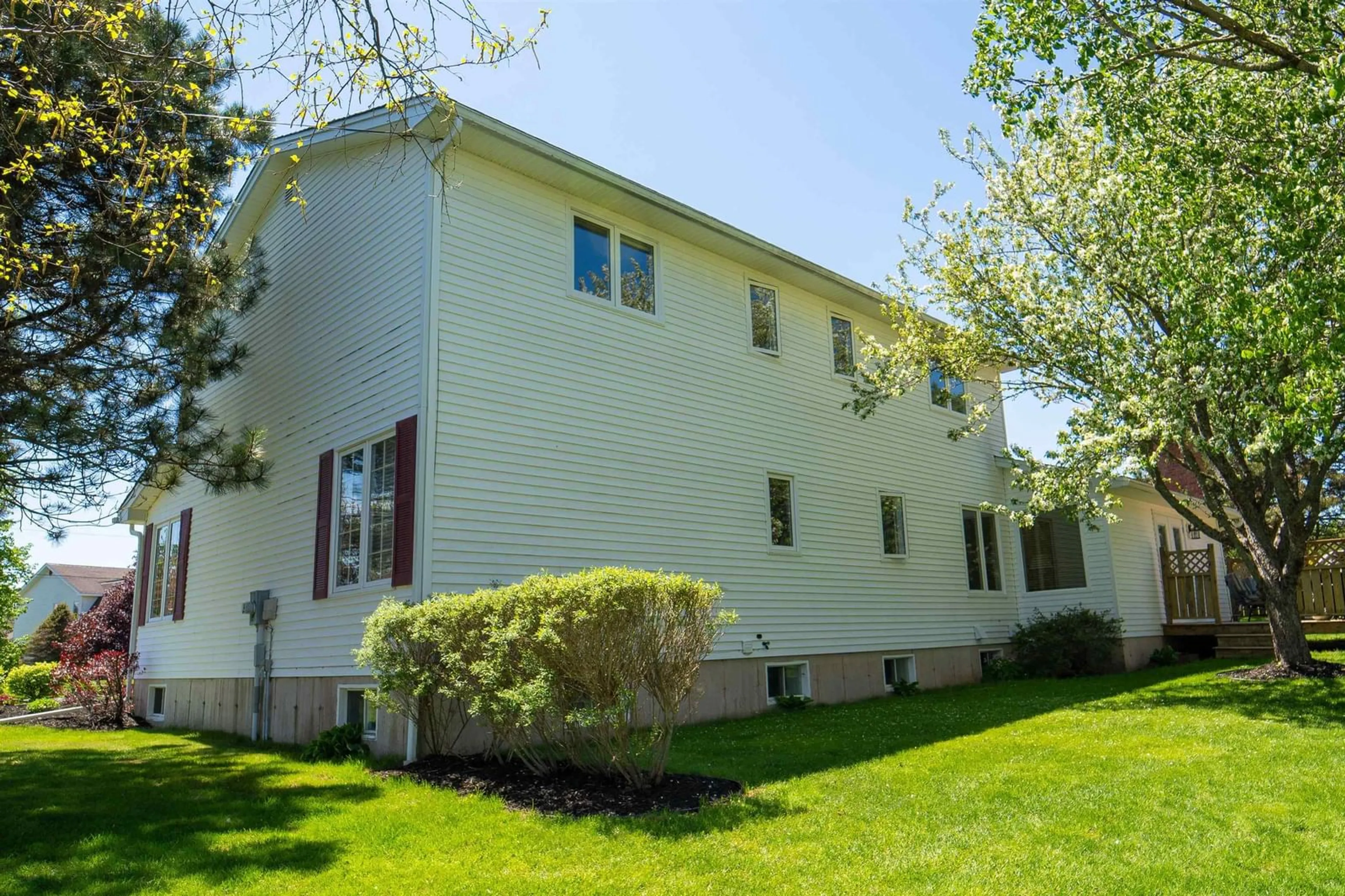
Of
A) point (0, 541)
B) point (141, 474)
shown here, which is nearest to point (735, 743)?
point (141, 474)

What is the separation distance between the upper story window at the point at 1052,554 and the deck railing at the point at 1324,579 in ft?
13.6

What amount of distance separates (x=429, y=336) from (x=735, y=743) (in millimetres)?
5487

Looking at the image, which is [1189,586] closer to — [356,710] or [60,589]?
[356,710]

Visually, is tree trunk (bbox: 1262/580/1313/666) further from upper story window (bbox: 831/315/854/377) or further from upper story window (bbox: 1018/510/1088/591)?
upper story window (bbox: 831/315/854/377)

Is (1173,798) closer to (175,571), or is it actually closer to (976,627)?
(976,627)

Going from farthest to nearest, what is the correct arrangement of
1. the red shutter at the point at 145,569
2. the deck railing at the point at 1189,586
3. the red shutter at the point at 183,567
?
the deck railing at the point at 1189,586
the red shutter at the point at 145,569
the red shutter at the point at 183,567

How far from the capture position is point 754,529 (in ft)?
43.9

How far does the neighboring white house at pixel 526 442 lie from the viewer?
34.5 ft

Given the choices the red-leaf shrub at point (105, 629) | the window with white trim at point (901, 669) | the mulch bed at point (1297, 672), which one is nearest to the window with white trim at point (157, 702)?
the red-leaf shrub at point (105, 629)

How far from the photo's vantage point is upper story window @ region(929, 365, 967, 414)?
59.4 feet

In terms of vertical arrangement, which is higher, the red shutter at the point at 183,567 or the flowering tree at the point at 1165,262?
the flowering tree at the point at 1165,262

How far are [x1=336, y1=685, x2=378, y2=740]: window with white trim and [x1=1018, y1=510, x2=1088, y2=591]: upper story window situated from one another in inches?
521

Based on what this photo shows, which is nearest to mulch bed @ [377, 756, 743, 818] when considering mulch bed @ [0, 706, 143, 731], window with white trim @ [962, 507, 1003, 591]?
mulch bed @ [0, 706, 143, 731]

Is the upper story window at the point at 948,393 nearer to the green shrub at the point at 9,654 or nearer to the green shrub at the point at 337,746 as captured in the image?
the green shrub at the point at 337,746
